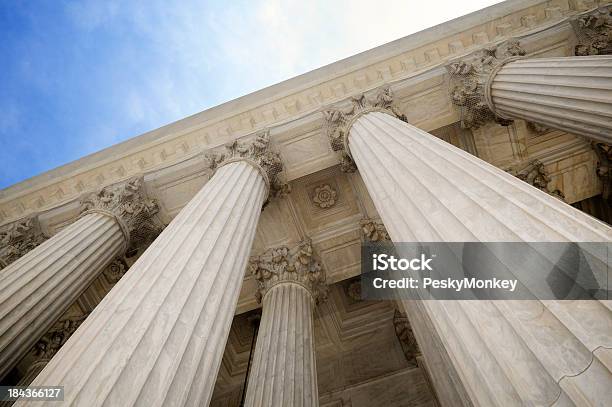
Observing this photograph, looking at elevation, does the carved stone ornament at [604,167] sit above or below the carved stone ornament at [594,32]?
below

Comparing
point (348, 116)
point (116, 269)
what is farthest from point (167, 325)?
point (116, 269)

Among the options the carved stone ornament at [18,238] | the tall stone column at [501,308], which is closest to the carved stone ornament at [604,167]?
the tall stone column at [501,308]

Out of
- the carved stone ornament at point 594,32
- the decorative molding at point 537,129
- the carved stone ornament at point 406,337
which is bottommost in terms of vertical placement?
the carved stone ornament at point 406,337

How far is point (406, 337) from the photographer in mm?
12109

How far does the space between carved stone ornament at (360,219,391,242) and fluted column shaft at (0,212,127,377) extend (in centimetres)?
757

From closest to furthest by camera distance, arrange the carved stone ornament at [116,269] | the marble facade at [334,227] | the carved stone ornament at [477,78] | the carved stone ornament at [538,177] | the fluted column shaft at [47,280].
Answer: the marble facade at [334,227] → the fluted column shaft at [47,280] → the carved stone ornament at [477,78] → the carved stone ornament at [538,177] → the carved stone ornament at [116,269]

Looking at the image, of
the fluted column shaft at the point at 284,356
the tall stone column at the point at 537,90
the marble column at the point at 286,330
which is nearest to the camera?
the tall stone column at the point at 537,90

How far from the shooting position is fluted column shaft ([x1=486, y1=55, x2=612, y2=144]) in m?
6.94

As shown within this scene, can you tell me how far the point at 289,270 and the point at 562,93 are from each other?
8.23 meters

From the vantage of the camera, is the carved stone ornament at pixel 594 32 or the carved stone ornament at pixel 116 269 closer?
the carved stone ornament at pixel 594 32

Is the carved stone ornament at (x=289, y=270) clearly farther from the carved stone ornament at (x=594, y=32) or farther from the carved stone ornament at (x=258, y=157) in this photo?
the carved stone ornament at (x=594, y=32)

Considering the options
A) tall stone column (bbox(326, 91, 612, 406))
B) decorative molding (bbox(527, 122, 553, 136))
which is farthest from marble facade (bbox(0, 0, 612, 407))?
decorative molding (bbox(527, 122, 553, 136))

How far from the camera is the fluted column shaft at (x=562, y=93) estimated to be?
694 centimetres

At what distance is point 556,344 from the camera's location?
2932mm
